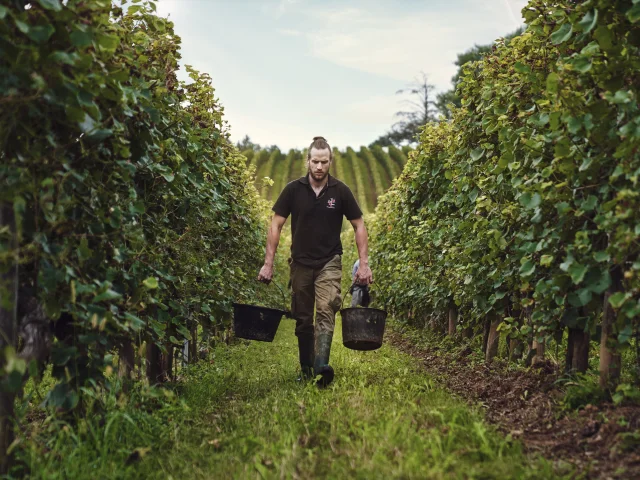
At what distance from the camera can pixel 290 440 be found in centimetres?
332

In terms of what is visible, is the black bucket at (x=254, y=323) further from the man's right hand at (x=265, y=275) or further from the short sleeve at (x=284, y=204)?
the short sleeve at (x=284, y=204)

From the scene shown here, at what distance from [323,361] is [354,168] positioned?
5931 centimetres

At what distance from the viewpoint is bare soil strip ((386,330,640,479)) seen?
2889mm

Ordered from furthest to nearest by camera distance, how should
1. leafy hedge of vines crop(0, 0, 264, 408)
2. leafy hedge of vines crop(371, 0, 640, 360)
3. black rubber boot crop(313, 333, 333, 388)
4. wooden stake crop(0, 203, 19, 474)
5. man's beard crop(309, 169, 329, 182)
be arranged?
man's beard crop(309, 169, 329, 182) → black rubber boot crop(313, 333, 333, 388) → leafy hedge of vines crop(371, 0, 640, 360) → wooden stake crop(0, 203, 19, 474) → leafy hedge of vines crop(0, 0, 264, 408)

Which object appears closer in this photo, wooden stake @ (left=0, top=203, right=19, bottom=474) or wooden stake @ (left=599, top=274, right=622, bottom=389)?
wooden stake @ (left=0, top=203, right=19, bottom=474)

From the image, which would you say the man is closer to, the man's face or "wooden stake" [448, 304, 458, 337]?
the man's face

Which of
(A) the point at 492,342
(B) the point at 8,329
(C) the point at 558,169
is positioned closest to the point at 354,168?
(A) the point at 492,342

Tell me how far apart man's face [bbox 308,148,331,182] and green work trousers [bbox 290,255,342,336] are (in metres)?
0.76

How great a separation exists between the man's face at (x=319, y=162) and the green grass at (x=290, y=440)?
6.02 ft

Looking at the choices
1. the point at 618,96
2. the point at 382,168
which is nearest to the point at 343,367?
the point at 618,96

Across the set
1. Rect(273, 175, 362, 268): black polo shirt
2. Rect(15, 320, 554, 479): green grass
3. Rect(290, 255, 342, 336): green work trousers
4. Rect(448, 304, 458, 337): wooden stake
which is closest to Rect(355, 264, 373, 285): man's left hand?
Rect(290, 255, 342, 336): green work trousers

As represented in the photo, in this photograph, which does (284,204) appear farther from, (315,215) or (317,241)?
(317,241)

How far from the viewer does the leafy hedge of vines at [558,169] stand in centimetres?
326

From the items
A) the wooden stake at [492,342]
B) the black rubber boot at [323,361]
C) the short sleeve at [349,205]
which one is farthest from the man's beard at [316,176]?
the wooden stake at [492,342]
